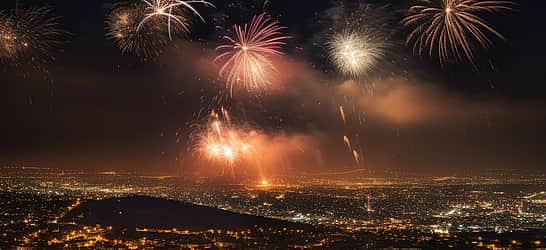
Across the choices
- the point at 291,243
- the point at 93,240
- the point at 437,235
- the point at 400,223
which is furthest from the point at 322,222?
the point at 93,240

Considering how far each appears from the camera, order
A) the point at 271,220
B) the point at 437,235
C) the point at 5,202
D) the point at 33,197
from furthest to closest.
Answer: the point at 33,197 < the point at 5,202 < the point at 271,220 < the point at 437,235

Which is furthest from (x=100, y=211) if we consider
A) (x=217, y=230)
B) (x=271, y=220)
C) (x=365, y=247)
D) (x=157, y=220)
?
(x=365, y=247)

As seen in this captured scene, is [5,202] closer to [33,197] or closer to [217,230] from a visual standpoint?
[33,197]

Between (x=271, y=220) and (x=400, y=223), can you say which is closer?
(x=271, y=220)

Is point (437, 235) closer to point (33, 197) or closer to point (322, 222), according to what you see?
point (322, 222)

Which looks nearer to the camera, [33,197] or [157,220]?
[157,220]

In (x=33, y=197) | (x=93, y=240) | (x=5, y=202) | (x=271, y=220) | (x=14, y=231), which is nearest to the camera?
(x=93, y=240)
